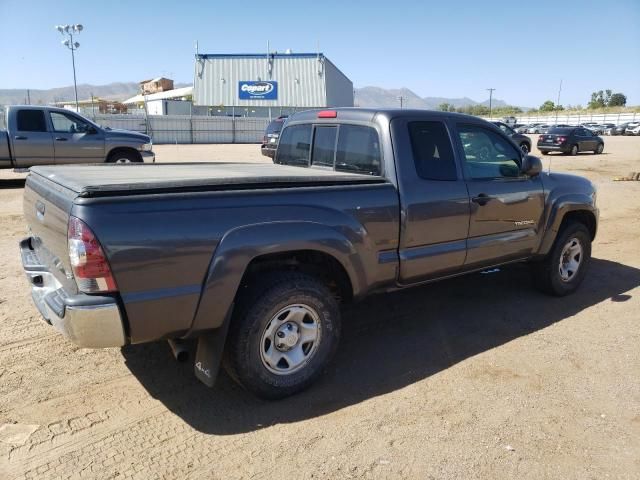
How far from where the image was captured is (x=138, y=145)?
13117mm

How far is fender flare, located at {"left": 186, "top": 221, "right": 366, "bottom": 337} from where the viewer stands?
2.91 m

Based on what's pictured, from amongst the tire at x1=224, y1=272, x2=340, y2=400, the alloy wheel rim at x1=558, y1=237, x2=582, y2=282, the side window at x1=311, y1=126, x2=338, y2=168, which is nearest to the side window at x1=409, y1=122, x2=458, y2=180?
the side window at x1=311, y1=126, x2=338, y2=168

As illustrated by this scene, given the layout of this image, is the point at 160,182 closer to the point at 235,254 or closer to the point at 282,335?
the point at 235,254

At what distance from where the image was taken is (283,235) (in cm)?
311

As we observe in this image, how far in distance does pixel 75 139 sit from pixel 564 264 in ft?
37.5

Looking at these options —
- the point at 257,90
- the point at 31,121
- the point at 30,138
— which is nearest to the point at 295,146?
the point at 30,138

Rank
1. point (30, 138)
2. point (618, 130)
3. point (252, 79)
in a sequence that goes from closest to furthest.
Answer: point (30, 138) → point (252, 79) → point (618, 130)

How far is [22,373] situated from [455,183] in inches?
139

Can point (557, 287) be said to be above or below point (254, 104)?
below

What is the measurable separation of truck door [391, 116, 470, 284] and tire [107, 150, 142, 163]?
10601 mm

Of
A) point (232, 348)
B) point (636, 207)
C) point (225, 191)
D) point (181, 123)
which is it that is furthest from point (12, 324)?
point (181, 123)

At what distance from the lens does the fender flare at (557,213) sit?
5.03m

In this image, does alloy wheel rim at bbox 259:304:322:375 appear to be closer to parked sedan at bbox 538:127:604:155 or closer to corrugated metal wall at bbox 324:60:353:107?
parked sedan at bbox 538:127:604:155

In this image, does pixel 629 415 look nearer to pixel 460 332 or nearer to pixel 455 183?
pixel 460 332
